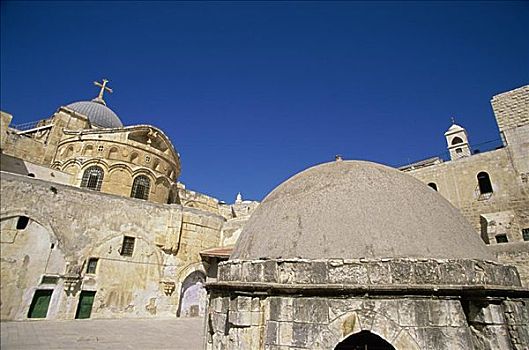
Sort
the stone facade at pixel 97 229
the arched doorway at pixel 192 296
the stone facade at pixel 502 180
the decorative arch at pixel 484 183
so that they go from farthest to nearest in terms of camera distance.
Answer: the arched doorway at pixel 192 296 → the decorative arch at pixel 484 183 → the stone facade at pixel 502 180 → the stone facade at pixel 97 229

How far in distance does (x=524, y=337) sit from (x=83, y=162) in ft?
74.5

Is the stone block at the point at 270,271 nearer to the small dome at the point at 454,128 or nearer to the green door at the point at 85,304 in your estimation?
the green door at the point at 85,304

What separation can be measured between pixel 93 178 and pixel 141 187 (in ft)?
10.3

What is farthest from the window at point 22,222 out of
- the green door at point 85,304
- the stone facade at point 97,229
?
the green door at point 85,304

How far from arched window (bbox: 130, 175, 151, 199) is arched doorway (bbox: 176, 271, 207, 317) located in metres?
7.72

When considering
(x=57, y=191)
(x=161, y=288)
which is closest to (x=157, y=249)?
(x=161, y=288)

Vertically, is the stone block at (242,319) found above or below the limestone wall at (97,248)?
below

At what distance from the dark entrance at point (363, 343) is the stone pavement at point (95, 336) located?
5966mm

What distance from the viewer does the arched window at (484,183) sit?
1464cm

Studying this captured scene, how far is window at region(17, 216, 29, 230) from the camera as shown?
10.6 meters

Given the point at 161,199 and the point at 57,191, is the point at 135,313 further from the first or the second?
the point at 161,199

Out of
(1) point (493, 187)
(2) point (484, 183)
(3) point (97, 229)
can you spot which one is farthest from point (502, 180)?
(3) point (97, 229)

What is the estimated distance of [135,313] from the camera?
13836 millimetres

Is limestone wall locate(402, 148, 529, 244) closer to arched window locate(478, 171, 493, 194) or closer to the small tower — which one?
arched window locate(478, 171, 493, 194)
